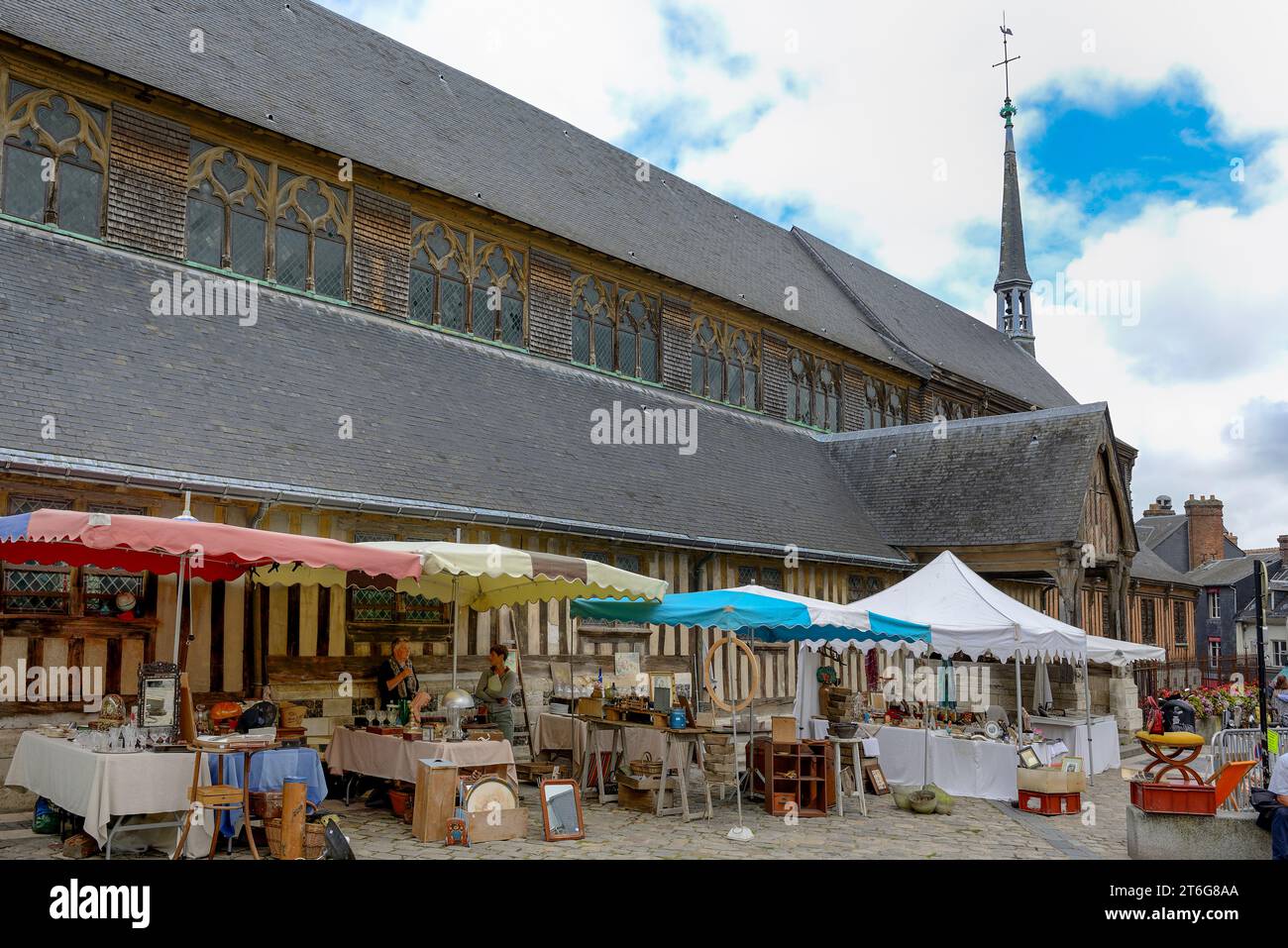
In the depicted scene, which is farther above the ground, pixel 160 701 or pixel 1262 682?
pixel 160 701

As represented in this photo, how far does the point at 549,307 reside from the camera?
17.7 meters

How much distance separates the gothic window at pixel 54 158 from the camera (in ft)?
39.0

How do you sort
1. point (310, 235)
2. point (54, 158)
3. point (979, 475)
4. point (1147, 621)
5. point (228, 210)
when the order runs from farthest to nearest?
point (1147, 621), point (979, 475), point (310, 235), point (228, 210), point (54, 158)

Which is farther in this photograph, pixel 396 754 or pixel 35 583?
pixel 35 583

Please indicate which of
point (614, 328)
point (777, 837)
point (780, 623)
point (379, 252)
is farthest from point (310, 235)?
point (777, 837)

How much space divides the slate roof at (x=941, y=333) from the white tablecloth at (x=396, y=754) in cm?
1939

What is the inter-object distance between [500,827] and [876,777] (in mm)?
5090

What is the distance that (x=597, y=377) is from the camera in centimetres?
1833

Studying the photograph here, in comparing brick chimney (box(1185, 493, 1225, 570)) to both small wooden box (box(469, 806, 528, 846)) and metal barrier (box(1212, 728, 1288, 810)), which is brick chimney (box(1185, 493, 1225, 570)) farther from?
small wooden box (box(469, 806, 528, 846))

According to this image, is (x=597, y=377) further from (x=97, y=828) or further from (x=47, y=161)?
(x=97, y=828)

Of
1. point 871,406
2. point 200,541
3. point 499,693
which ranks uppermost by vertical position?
point 871,406

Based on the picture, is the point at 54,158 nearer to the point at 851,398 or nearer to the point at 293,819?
the point at 293,819

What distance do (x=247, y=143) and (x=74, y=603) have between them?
21.5 feet
